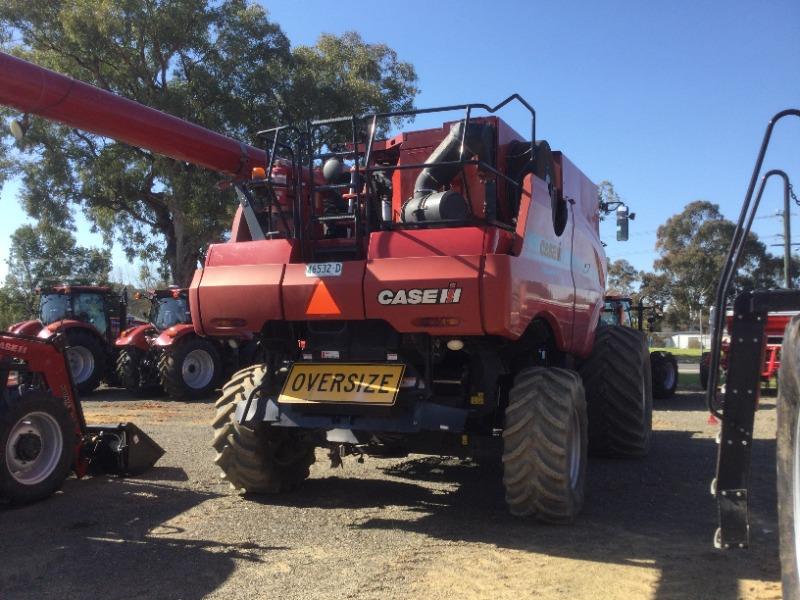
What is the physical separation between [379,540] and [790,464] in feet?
9.65

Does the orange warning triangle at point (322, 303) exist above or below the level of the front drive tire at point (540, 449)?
above

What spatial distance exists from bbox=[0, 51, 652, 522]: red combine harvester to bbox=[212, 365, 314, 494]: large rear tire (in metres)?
0.01

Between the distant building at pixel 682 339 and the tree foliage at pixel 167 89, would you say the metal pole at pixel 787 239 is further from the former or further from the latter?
the distant building at pixel 682 339

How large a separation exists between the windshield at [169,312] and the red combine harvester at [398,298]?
31.7 ft

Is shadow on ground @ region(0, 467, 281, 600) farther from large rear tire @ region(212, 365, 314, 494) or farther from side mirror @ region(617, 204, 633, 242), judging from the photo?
side mirror @ region(617, 204, 633, 242)

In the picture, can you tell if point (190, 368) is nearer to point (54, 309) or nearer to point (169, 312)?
point (169, 312)

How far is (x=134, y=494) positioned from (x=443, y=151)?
13.3 feet

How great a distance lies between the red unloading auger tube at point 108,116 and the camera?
5246mm

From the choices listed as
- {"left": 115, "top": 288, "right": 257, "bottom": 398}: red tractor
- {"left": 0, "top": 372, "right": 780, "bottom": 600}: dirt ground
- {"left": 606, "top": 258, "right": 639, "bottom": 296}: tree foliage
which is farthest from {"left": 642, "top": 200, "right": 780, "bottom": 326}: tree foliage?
{"left": 0, "top": 372, "right": 780, "bottom": 600}: dirt ground

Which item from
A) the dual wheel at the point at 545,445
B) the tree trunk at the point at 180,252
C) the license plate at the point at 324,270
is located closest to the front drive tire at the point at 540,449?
the dual wheel at the point at 545,445

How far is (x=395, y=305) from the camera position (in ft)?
16.7

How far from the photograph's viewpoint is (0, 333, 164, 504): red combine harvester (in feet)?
19.4

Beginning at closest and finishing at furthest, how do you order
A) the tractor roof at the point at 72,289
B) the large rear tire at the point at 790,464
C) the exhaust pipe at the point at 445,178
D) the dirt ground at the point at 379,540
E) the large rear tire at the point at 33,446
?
the large rear tire at the point at 790,464 < the dirt ground at the point at 379,540 < the exhaust pipe at the point at 445,178 < the large rear tire at the point at 33,446 < the tractor roof at the point at 72,289

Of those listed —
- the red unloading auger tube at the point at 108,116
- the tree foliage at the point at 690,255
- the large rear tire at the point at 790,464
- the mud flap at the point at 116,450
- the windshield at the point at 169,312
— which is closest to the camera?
the large rear tire at the point at 790,464
